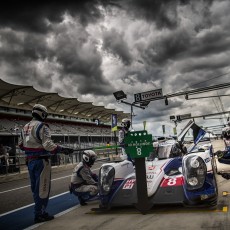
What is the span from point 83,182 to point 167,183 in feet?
5.89

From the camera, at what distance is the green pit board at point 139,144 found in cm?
408

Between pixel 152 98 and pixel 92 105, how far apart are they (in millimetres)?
30477

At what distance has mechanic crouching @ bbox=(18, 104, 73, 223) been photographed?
4293 mm

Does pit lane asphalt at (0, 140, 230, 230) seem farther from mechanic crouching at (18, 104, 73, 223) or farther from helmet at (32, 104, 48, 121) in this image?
helmet at (32, 104, 48, 121)

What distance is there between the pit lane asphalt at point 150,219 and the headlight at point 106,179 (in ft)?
1.12

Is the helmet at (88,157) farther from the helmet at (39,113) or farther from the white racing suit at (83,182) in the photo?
the helmet at (39,113)

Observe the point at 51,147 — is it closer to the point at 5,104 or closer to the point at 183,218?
the point at 183,218

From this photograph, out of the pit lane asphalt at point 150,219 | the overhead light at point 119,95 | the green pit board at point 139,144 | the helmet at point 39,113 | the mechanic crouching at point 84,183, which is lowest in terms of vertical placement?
the pit lane asphalt at point 150,219

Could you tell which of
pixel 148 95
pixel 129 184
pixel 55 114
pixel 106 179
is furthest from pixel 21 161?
pixel 55 114

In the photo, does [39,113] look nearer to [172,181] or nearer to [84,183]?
[84,183]

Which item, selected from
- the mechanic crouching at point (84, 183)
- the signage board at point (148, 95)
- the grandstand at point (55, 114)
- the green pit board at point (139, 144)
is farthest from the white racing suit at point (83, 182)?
the signage board at point (148, 95)

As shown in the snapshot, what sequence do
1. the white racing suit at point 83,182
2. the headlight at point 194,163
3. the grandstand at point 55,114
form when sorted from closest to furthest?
the headlight at point 194,163 < the white racing suit at point 83,182 < the grandstand at point 55,114

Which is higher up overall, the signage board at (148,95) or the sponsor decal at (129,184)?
the signage board at (148,95)

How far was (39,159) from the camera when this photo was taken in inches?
172
